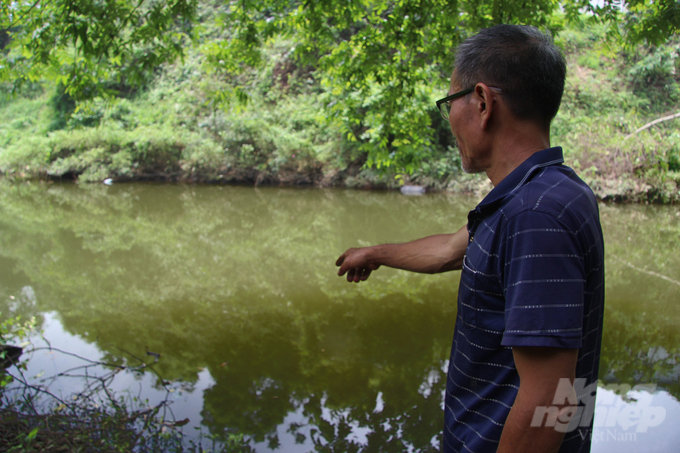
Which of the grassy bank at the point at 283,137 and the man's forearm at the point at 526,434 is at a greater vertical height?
the grassy bank at the point at 283,137

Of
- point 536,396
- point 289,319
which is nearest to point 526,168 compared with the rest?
point 536,396

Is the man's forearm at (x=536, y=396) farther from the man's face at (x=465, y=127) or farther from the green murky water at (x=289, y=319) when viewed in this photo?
the green murky water at (x=289, y=319)

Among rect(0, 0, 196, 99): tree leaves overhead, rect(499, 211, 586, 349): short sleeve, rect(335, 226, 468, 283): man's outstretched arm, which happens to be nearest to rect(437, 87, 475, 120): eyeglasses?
rect(499, 211, 586, 349): short sleeve

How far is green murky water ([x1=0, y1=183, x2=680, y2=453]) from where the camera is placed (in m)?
2.95

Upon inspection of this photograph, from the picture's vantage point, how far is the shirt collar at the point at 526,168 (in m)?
0.97

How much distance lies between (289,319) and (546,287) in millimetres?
3840

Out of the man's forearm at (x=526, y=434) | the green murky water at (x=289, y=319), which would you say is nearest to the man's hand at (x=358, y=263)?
the man's forearm at (x=526, y=434)

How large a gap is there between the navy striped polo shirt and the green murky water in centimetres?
180

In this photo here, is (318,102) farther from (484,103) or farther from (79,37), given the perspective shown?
(484,103)

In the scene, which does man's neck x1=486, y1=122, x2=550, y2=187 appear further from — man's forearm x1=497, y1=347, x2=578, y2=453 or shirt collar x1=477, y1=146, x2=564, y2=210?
man's forearm x1=497, y1=347, x2=578, y2=453

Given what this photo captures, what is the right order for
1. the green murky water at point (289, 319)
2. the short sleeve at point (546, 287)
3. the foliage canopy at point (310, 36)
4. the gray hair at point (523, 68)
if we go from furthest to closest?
the foliage canopy at point (310, 36), the green murky water at point (289, 319), the gray hair at point (523, 68), the short sleeve at point (546, 287)

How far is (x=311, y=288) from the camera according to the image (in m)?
5.41

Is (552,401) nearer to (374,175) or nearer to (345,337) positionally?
(345,337)

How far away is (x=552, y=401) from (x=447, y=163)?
42.4 feet
